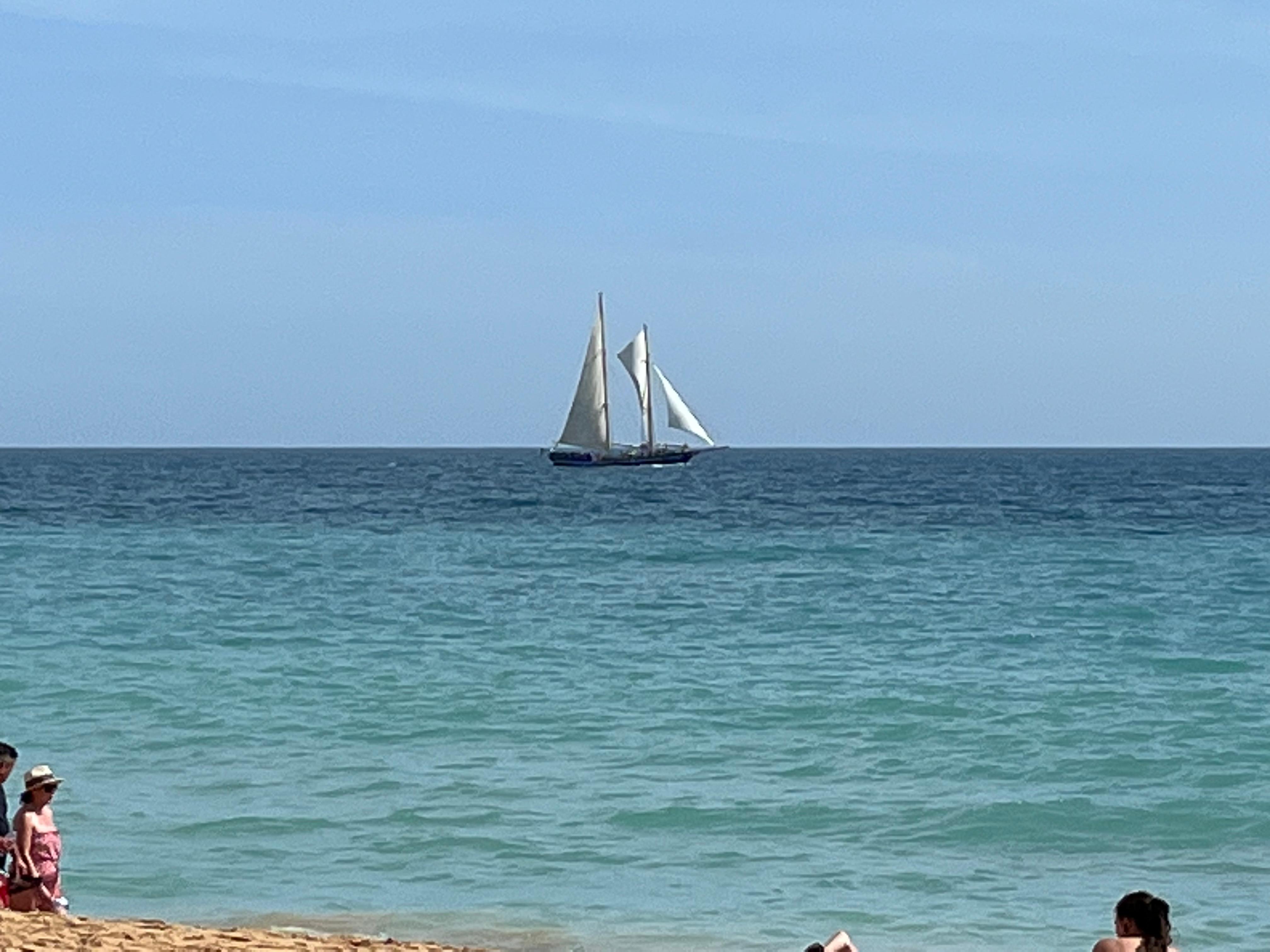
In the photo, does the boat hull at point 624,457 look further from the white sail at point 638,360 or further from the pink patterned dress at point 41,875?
the pink patterned dress at point 41,875

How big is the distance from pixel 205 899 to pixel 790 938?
12.7 ft

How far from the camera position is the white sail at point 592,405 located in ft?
312

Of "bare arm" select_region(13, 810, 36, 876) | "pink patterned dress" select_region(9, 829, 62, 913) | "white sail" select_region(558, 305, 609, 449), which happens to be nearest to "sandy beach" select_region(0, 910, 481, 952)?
"pink patterned dress" select_region(9, 829, 62, 913)

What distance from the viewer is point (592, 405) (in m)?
97.2

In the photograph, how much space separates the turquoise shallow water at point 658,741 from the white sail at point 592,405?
50.5 meters

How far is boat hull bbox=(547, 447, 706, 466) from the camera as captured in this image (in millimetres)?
100938

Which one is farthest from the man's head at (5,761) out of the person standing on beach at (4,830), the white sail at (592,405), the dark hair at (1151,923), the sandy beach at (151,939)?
the white sail at (592,405)

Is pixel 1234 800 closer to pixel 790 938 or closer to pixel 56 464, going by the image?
pixel 790 938

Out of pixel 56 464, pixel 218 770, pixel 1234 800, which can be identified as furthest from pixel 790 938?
pixel 56 464

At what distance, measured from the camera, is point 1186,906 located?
12.6 meters

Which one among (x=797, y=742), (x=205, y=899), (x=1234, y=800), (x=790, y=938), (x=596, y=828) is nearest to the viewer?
(x=790, y=938)

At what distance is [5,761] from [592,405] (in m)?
86.7

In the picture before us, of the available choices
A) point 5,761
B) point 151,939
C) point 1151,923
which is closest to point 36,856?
point 5,761

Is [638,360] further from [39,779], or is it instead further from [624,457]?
[39,779]
